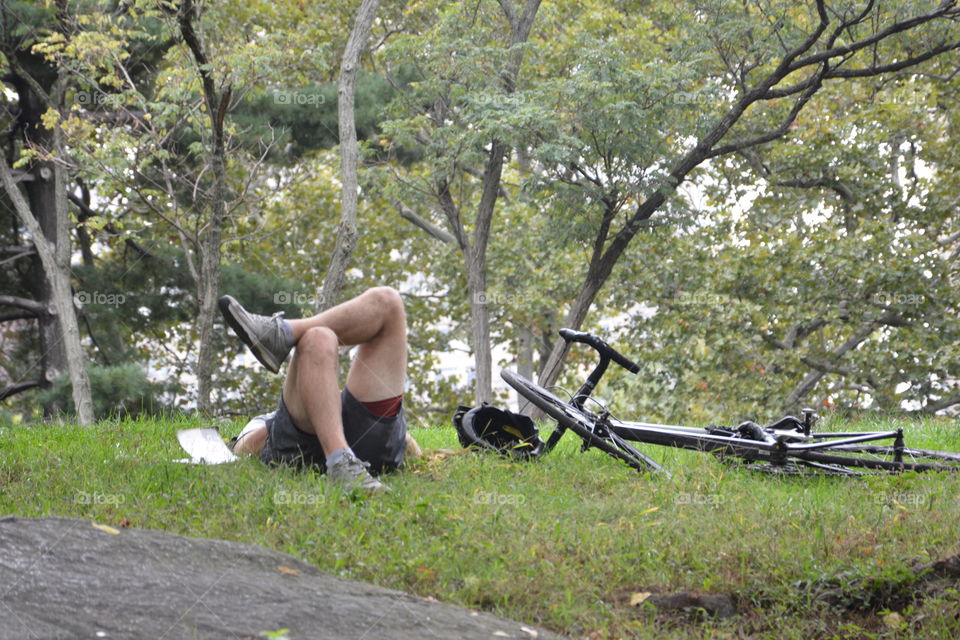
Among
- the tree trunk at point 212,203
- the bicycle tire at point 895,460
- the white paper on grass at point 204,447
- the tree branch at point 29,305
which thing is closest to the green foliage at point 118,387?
the tree branch at point 29,305

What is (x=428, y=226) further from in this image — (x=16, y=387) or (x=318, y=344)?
(x=318, y=344)

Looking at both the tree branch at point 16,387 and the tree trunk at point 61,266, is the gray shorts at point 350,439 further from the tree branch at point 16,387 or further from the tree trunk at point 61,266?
Result: the tree branch at point 16,387

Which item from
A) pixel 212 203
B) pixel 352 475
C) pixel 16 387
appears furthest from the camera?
pixel 16 387

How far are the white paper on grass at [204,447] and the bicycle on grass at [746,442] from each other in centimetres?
167

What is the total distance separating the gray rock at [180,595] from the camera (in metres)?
2.78

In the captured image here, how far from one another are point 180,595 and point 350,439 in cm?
198

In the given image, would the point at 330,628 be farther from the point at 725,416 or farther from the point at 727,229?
the point at 727,229

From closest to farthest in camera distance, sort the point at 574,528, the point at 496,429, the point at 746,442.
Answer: the point at 574,528 < the point at 746,442 < the point at 496,429

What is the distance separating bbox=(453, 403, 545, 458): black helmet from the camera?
574 centimetres

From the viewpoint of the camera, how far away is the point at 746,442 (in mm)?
5258

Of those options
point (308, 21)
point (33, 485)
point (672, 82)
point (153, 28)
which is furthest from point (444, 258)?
point (33, 485)

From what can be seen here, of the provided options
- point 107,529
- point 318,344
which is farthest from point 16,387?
point 107,529

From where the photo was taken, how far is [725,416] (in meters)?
13.7

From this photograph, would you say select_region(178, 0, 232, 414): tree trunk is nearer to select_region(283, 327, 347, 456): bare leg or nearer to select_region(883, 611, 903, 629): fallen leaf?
select_region(283, 327, 347, 456): bare leg
